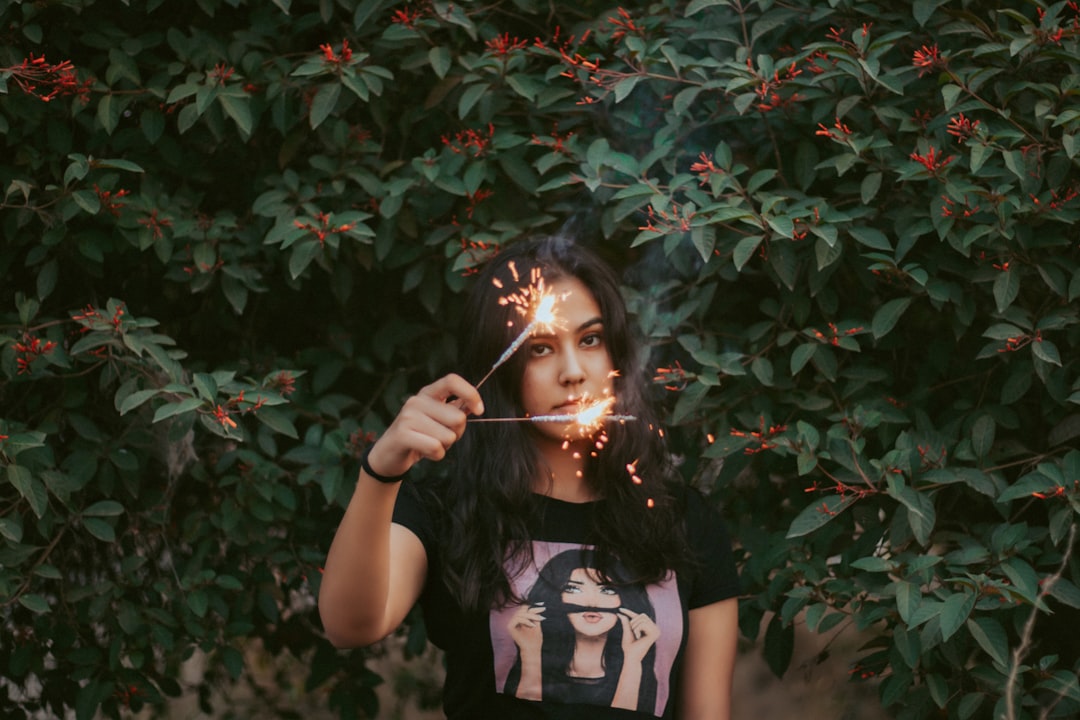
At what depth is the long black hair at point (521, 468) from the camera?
7.68ft

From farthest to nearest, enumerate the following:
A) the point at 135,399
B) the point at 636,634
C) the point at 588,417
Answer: the point at 135,399 < the point at 636,634 < the point at 588,417

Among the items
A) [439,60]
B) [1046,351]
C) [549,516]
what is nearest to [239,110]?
[439,60]

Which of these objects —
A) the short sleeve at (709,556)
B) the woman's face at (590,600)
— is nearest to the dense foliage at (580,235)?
the short sleeve at (709,556)

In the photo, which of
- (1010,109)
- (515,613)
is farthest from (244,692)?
(1010,109)

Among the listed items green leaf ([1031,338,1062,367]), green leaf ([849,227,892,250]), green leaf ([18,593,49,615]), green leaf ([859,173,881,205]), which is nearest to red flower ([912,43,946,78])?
green leaf ([859,173,881,205])

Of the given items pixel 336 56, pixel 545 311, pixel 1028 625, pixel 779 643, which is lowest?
pixel 779 643

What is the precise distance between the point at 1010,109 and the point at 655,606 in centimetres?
136

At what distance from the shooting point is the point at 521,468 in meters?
2.39

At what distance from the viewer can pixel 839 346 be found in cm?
266

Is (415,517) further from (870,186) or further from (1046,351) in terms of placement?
(1046,351)

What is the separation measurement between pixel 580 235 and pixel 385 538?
1.12 metres

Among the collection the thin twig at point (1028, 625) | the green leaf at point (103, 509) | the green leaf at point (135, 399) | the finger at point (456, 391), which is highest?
the finger at point (456, 391)

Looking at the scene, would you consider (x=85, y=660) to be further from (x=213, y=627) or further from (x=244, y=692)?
(x=244, y=692)

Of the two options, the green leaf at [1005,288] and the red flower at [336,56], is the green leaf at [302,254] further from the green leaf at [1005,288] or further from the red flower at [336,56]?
the green leaf at [1005,288]
